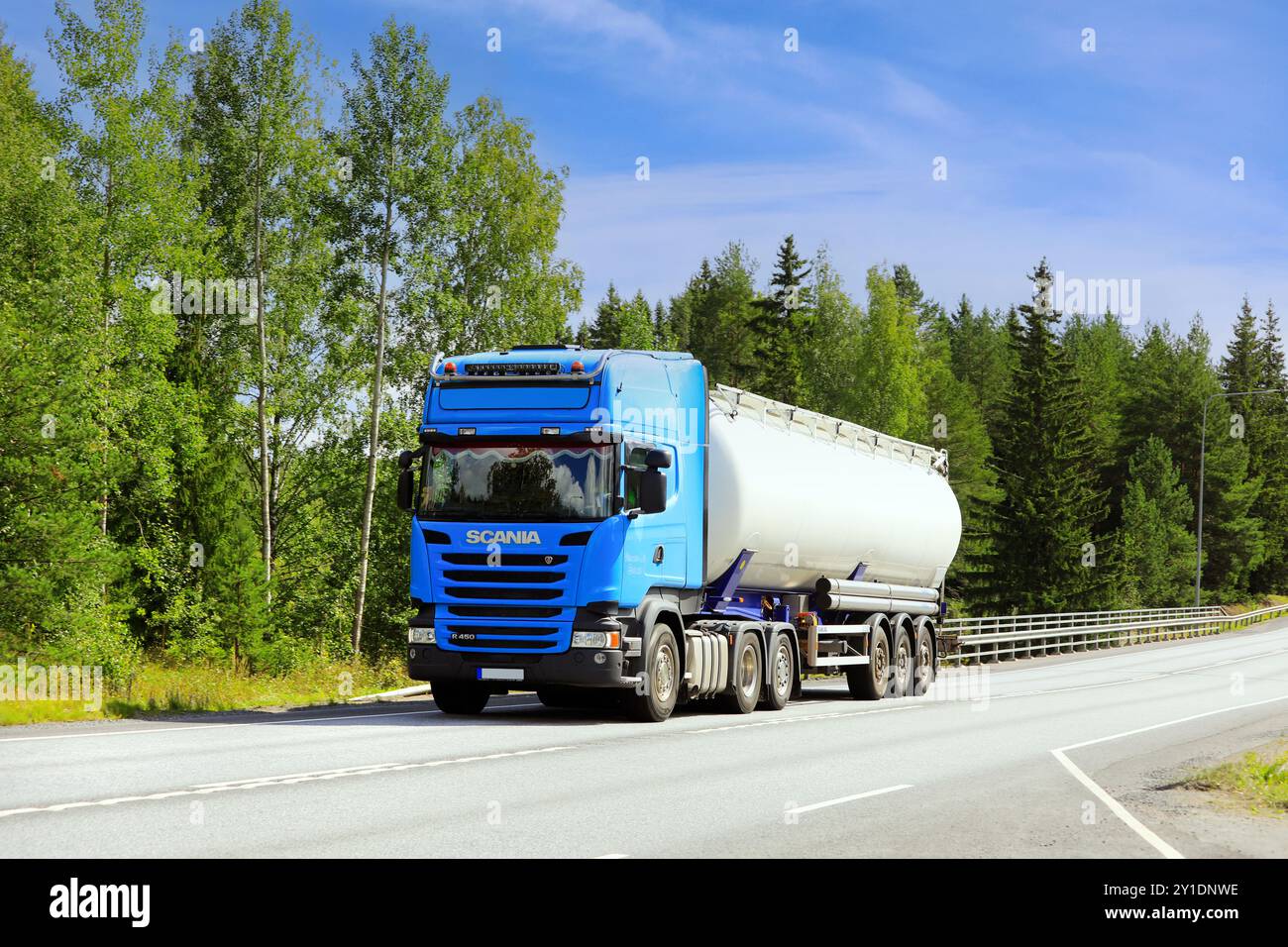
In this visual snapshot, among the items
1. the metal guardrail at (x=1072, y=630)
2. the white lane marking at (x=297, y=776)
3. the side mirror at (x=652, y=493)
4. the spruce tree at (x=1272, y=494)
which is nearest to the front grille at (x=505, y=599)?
the side mirror at (x=652, y=493)

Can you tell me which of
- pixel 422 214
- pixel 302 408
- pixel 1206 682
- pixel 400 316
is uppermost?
pixel 422 214

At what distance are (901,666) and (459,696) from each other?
1043 cm

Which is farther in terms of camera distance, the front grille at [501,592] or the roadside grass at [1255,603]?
the roadside grass at [1255,603]

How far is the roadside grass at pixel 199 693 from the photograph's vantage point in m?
16.2

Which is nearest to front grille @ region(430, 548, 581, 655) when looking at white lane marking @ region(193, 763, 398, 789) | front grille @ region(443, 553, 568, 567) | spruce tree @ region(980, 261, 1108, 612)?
front grille @ region(443, 553, 568, 567)

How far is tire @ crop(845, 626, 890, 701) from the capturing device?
2464 cm

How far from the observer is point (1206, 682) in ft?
105

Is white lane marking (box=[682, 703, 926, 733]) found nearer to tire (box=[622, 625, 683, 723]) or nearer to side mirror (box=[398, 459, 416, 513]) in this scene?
tire (box=[622, 625, 683, 723])

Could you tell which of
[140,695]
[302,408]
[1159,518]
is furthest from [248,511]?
[1159,518]

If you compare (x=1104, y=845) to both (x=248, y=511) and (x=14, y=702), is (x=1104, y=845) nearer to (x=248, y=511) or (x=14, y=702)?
(x=14, y=702)

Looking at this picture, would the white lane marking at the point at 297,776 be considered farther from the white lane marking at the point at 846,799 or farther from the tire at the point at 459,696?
the tire at the point at 459,696

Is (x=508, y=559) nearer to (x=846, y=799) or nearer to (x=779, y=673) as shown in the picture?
(x=779, y=673)

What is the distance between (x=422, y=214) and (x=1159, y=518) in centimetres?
5523

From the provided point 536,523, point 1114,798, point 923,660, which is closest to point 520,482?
point 536,523
